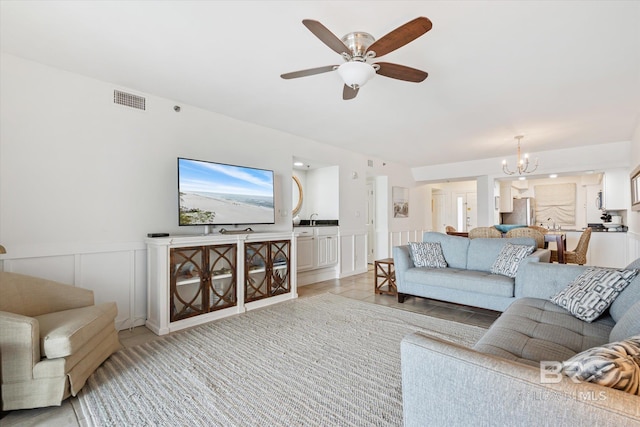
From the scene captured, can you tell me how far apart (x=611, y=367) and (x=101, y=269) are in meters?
3.61

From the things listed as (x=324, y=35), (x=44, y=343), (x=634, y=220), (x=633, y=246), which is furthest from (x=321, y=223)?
(x=633, y=246)

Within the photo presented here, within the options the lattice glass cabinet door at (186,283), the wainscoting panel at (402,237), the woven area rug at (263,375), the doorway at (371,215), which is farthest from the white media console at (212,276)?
the wainscoting panel at (402,237)

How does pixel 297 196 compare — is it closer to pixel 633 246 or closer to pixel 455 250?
pixel 455 250

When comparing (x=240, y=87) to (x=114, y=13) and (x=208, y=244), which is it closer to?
(x=114, y=13)

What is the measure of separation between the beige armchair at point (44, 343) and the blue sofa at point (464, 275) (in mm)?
3219

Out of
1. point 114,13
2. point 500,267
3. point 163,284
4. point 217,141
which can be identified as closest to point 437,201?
point 500,267

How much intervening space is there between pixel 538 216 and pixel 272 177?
8.50 m

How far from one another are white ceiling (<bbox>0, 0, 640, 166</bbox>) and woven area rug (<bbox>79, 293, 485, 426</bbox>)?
8.02 feet

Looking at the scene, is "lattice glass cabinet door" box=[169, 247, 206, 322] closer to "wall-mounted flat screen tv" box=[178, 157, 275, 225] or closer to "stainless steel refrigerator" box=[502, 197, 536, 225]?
"wall-mounted flat screen tv" box=[178, 157, 275, 225]

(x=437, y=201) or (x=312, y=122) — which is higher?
(x=312, y=122)

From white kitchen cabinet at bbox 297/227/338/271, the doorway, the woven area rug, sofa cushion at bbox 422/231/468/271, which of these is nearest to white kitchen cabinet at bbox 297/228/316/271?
white kitchen cabinet at bbox 297/227/338/271

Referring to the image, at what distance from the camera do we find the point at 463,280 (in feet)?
11.2

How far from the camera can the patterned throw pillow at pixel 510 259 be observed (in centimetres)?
326

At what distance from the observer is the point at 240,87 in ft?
10.0
